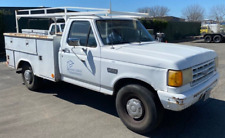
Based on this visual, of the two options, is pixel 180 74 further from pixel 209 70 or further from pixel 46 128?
pixel 46 128

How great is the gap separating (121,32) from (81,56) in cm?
101

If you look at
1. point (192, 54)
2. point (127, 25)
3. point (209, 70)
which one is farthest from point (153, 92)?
point (127, 25)

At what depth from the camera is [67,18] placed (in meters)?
5.46

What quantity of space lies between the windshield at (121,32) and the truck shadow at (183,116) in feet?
5.30

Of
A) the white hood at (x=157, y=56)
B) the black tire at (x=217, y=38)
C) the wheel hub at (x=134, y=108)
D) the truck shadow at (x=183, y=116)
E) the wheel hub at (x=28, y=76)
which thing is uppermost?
the black tire at (x=217, y=38)

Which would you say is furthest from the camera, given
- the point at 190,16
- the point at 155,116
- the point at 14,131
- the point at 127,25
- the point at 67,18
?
the point at 190,16

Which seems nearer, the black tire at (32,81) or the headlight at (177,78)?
the headlight at (177,78)

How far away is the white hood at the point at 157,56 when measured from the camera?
351 centimetres

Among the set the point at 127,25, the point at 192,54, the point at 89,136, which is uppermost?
the point at 127,25

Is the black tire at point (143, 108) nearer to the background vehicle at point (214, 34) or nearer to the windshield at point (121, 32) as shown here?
the windshield at point (121, 32)

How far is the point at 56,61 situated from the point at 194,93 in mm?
3243

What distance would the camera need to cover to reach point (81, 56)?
4.75 meters

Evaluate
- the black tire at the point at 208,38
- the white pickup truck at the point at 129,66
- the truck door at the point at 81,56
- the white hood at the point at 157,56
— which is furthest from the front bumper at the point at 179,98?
the black tire at the point at 208,38

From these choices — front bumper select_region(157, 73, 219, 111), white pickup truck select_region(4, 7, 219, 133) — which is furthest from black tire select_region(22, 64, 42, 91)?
front bumper select_region(157, 73, 219, 111)
